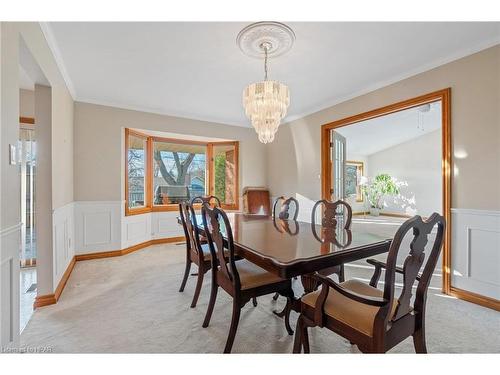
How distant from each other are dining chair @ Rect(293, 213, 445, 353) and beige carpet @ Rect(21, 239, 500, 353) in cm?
49

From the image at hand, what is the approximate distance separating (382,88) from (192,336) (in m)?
3.40

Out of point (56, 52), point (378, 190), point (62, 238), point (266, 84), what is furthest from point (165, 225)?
point (378, 190)

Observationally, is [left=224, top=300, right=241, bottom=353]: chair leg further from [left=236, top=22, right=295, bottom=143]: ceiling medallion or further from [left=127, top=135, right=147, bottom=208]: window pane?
[left=127, top=135, right=147, bottom=208]: window pane

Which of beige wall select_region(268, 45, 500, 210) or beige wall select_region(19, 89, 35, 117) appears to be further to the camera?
beige wall select_region(19, 89, 35, 117)

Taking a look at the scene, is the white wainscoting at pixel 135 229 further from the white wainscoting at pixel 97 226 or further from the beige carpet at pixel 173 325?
the beige carpet at pixel 173 325

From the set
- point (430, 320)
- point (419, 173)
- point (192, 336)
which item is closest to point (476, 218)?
point (430, 320)

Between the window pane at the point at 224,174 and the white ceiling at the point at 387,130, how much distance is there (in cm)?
264

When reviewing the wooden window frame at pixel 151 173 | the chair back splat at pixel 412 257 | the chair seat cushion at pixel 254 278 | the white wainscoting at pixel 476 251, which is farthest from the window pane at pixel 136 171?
the white wainscoting at pixel 476 251

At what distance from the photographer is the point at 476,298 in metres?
2.24

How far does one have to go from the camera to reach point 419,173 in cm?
720

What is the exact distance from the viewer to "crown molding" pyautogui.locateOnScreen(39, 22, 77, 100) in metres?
1.94

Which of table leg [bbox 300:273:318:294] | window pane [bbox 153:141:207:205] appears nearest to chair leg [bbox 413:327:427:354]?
table leg [bbox 300:273:318:294]

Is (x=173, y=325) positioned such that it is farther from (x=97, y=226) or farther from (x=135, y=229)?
(x=135, y=229)
